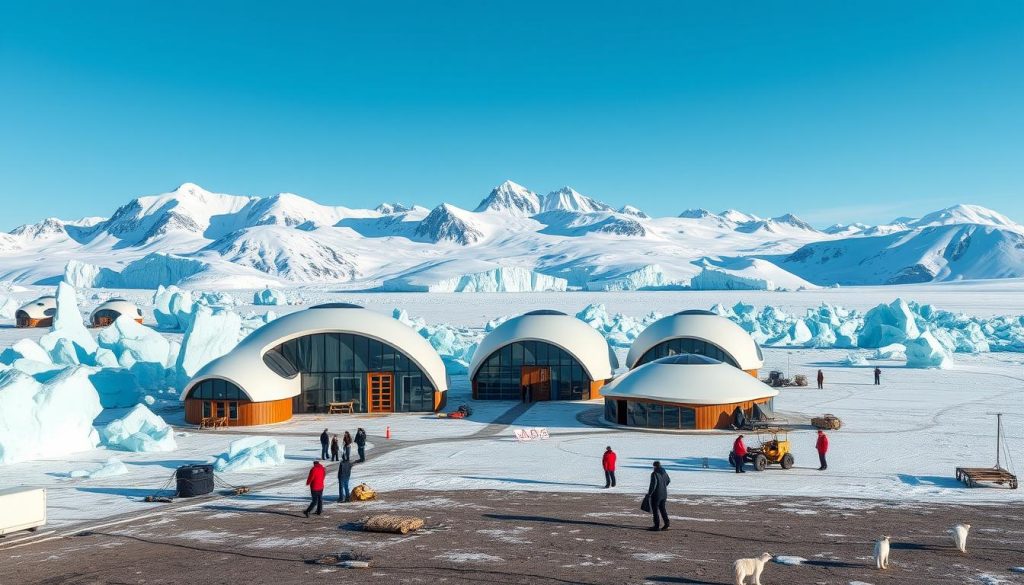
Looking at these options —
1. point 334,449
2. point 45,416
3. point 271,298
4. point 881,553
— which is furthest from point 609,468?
point 271,298

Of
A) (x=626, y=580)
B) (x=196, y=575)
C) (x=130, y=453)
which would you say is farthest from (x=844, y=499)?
(x=130, y=453)

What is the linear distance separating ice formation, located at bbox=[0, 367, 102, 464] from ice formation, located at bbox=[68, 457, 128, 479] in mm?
3855

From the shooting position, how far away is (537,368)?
43625mm

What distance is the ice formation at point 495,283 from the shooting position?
169 meters

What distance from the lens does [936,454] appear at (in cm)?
2803

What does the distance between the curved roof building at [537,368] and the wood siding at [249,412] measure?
1129 cm

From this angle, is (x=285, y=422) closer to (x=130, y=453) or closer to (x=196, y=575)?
(x=130, y=453)

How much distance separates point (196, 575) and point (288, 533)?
3274 millimetres

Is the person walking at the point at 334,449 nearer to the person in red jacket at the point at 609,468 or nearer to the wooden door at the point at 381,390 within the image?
the person in red jacket at the point at 609,468

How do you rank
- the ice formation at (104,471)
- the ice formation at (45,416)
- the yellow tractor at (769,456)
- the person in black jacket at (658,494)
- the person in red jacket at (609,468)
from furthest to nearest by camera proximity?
the ice formation at (45,416) → the yellow tractor at (769,456) → the ice formation at (104,471) → the person in red jacket at (609,468) → the person in black jacket at (658,494)

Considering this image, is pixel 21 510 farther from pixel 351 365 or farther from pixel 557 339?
pixel 557 339

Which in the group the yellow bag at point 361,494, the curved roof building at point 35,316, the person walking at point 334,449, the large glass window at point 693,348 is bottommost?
→ the yellow bag at point 361,494

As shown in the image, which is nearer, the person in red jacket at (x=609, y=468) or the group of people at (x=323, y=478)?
the group of people at (x=323, y=478)

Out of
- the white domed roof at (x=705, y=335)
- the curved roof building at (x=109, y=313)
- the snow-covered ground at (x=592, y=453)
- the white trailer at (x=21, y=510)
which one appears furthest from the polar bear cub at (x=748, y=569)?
the curved roof building at (x=109, y=313)
